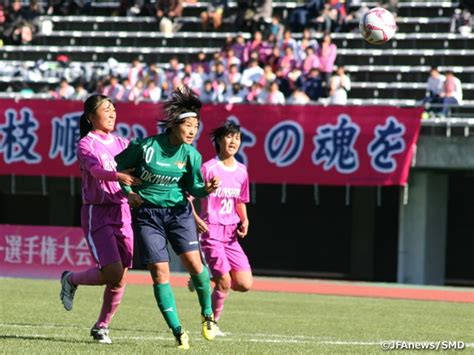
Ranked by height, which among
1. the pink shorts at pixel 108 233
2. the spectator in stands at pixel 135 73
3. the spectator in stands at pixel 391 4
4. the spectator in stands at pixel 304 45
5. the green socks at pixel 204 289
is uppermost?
the spectator in stands at pixel 391 4

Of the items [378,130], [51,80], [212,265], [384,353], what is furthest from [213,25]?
[384,353]

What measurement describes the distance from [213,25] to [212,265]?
18.9 m

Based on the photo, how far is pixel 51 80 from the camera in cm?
3005

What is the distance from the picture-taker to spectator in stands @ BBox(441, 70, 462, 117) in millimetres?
26344

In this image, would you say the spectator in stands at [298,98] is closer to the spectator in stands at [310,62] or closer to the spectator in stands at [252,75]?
the spectator in stands at [310,62]

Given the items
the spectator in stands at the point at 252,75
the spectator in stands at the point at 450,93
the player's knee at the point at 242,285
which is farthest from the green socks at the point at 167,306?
the spectator in stands at the point at 252,75

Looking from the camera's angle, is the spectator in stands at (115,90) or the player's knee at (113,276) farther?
the spectator in stands at (115,90)

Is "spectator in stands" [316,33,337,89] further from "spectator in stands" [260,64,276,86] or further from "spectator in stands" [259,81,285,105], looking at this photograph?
"spectator in stands" [259,81,285,105]

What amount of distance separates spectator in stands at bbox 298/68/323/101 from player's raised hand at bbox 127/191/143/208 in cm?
1706

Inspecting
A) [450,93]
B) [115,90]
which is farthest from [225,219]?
[115,90]

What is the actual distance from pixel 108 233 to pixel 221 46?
19745 mm

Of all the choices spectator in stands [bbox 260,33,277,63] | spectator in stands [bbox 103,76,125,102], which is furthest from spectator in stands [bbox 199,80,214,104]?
spectator in stands [bbox 103,76,125,102]

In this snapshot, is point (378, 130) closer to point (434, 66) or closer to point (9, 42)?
point (434, 66)

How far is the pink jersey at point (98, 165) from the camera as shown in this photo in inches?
435
